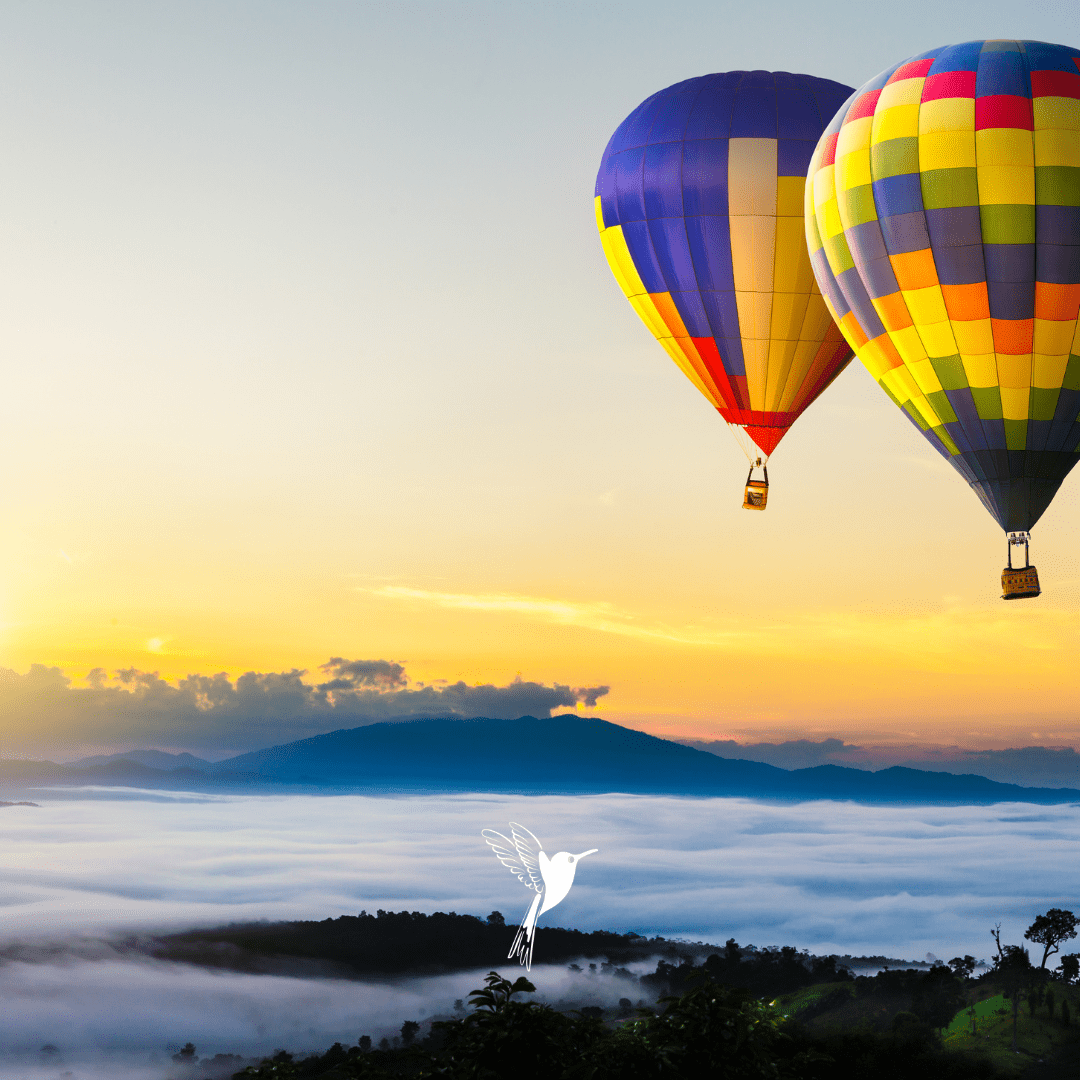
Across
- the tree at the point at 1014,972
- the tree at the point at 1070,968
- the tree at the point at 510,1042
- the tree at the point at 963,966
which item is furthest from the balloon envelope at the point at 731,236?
the tree at the point at 963,966

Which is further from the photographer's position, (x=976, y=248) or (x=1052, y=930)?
(x=1052, y=930)

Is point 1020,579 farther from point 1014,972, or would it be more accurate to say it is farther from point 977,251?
point 1014,972

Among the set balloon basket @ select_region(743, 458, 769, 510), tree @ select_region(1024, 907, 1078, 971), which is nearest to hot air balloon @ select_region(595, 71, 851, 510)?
balloon basket @ select_region(743, 458, 769, 510)

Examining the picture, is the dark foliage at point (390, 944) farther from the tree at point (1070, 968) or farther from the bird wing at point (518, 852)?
the bird wing at point (518, 852)

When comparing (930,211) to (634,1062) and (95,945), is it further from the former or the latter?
(95,945)

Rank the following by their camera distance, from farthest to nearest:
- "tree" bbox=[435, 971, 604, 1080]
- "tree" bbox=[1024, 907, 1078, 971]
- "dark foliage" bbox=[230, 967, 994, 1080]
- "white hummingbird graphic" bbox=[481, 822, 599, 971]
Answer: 1. "tree" bbox=[1024, 907, 1078, 971]
2. "white hummingbird graphic" bbox=[481, 822, 599, 971]
3. "tree" bbox=[435, 971, 604, 1080]
4. "dark foliage" bbox=[230, 967, 994, 1080]

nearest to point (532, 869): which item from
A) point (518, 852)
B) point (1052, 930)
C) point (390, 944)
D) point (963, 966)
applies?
point (518, 852)

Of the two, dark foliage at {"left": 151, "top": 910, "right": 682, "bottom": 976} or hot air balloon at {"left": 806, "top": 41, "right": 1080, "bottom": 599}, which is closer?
hot air balloon at {"left": 806, "top": 41, "right": 1080, "bottom": 599}

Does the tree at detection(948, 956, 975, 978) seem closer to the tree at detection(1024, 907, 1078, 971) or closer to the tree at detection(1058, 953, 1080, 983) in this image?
the tree at detection(1058, 953, 1080, 983)
